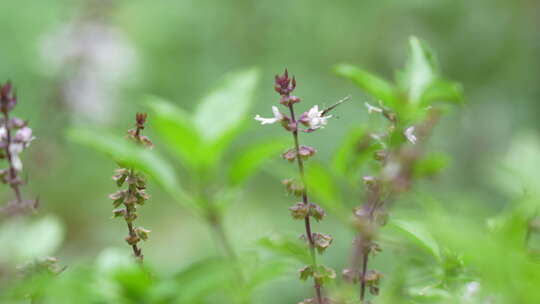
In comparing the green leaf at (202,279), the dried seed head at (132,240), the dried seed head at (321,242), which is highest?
the dried seed head at (132,240)

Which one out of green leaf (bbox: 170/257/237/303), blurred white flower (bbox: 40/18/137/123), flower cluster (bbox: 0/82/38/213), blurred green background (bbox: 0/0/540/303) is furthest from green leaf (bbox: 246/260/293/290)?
blurred white flower (bbox: 40/18/137/123)

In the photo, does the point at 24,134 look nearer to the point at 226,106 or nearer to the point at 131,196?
the point at 131,196

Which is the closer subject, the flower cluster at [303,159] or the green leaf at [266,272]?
the green leaf at [266,272]

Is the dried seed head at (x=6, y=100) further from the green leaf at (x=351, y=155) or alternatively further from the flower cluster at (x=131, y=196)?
the green leaf at (x=351, y=155)

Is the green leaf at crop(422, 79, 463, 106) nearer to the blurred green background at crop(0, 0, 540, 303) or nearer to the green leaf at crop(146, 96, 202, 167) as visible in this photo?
the green leaf at crop(146, 96, 202, 167)

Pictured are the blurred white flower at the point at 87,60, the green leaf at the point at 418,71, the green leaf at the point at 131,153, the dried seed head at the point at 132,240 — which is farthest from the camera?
the blurred white flower at the point at 87,60

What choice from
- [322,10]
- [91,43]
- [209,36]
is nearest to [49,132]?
[91,43]

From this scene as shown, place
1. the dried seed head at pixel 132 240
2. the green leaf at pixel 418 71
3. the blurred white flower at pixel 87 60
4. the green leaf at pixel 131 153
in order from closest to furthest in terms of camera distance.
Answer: the green leaf at pixel 131 153 < the green leaf at pixel 418 71 < the dried seed head at pixel 132 240 < the blurred white flower at pixel 87 60

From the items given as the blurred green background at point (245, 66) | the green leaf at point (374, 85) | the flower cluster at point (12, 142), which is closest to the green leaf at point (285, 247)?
the green leaf at point (374, 85)
